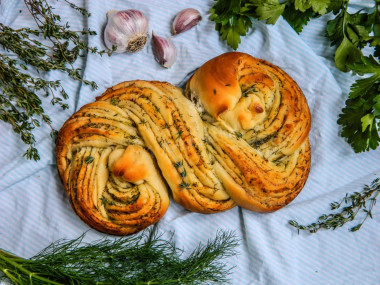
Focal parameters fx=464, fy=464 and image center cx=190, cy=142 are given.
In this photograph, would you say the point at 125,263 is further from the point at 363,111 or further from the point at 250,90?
the point at 363,111

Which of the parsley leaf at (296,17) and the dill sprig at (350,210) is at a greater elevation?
the parsley leaf at (296,17)

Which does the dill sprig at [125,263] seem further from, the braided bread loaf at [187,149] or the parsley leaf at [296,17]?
the parsley leaf at [296,17]

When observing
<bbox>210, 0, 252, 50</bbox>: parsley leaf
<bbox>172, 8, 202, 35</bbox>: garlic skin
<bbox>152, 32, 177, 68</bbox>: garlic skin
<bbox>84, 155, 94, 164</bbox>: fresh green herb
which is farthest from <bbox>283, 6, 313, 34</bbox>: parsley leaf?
<bbox>84, 155, 94, 164</bbox>: fresh green herb

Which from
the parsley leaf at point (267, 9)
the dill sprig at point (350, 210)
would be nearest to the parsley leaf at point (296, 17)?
the parsley leaf at point (267, 9)

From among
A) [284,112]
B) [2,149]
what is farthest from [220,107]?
[2,149]

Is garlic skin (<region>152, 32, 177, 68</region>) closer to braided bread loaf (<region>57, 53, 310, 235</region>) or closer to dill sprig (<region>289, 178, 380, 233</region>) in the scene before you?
braided bread loaf (<region>57, 53, 310, 235</region>)

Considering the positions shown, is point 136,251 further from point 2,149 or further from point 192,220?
point 2,149
